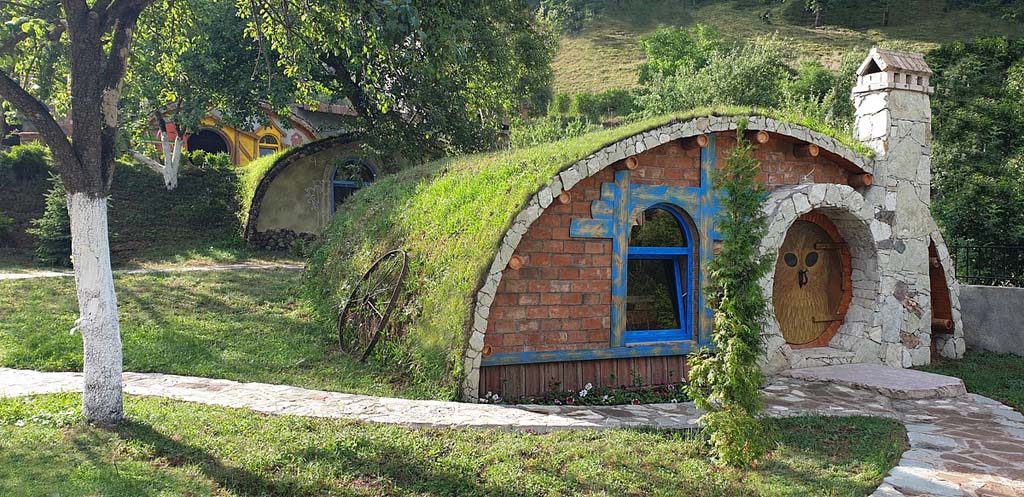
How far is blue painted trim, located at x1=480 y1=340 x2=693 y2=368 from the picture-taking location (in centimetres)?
760

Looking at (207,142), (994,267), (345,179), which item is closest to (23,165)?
(345,179)

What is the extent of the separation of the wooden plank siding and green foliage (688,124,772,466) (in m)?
2.72

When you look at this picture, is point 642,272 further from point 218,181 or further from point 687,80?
point 687,80

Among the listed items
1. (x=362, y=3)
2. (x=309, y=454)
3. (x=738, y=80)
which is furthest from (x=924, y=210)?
(x=738, y=80)

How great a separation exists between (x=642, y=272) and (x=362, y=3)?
4.38m

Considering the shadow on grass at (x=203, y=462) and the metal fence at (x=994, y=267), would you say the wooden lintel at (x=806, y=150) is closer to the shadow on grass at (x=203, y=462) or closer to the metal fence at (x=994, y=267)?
the metal fence at (x=994, y=267)

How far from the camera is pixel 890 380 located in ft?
27.6

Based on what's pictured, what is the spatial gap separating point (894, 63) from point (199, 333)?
10.3 metres

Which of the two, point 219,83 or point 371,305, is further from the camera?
point 219,83

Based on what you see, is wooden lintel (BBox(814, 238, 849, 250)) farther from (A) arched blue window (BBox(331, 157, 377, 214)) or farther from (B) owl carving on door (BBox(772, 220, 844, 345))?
(A) arched blue window (BBox(331, 157, 377, 214))

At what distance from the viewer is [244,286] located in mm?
13234

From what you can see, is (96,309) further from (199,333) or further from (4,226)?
(4,226)

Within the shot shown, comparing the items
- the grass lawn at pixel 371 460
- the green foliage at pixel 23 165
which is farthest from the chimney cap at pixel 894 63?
the green foliage at pixel 23 165

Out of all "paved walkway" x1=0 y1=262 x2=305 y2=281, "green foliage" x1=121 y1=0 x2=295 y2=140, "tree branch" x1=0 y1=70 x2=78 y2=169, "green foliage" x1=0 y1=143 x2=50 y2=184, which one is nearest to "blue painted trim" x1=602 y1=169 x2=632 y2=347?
"tree branch" x1=0 y1=70 x2=78 y2=169
